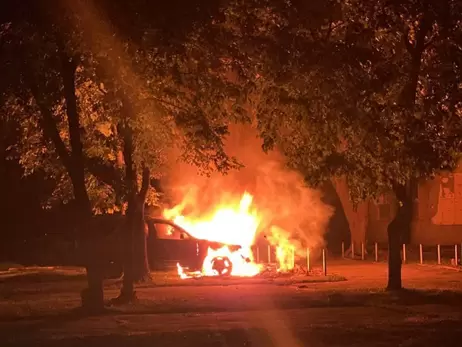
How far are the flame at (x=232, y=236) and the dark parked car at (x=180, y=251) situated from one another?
0.05 metres

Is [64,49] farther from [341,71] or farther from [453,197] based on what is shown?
[453,197]

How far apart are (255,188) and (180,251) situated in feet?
26.7

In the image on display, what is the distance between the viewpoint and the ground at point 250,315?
38.8 ft

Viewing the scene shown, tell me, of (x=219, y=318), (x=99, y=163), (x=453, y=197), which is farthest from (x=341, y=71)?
(x=453, y=197)

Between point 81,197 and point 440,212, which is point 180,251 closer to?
point 81,197

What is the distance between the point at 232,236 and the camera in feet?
93.5

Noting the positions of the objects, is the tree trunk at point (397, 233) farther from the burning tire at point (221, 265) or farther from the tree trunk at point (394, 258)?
the burning tire at point (221, 265)

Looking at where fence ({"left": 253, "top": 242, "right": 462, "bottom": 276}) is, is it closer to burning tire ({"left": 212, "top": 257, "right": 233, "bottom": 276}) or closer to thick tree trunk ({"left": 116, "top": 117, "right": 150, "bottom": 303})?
burning tire ({"left": 212, "top": 257, "right": 233, "bottom": 276})

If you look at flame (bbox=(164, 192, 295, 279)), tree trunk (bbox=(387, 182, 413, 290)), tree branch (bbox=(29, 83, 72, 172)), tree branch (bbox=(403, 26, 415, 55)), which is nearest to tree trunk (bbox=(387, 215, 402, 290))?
tree trunk (bbox=(387, 182, 413, 290))

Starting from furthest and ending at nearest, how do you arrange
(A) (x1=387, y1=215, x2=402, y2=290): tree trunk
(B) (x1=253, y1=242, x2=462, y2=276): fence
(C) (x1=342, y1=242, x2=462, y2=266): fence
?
1. (C) (x1=342, y1=242, x2=462, y2=266): fence
2. (B) (x1=253, y1=242, x2=462, y2=276): fence
3. (A) (x1=387, y1=215, x2=402, y2=290): tree trunk

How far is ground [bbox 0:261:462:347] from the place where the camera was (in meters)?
11.8

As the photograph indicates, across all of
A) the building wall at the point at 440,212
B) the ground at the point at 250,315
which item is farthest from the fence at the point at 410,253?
the ground at the point at 250,315

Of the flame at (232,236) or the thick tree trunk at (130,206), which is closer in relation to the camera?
the thick tree trunk at (130,206)

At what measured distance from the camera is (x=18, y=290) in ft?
70.0
